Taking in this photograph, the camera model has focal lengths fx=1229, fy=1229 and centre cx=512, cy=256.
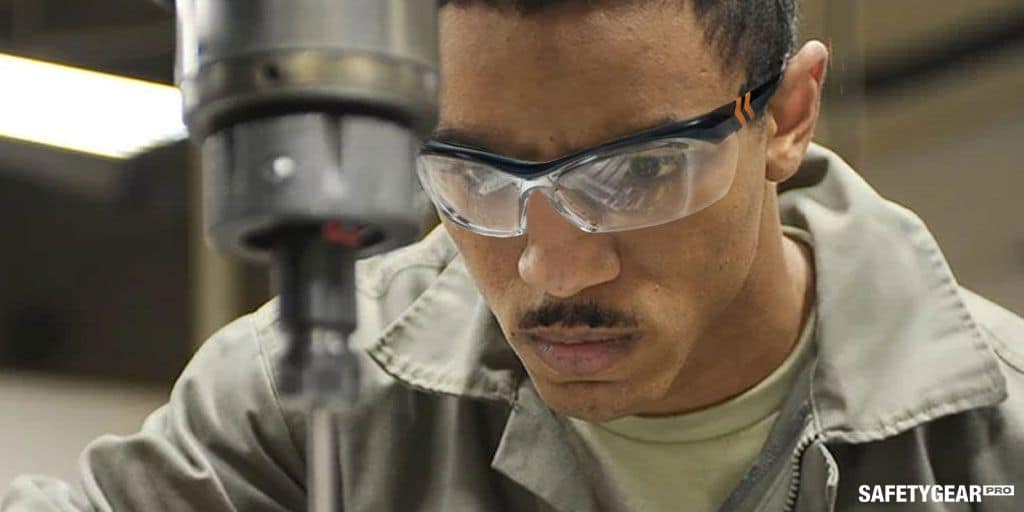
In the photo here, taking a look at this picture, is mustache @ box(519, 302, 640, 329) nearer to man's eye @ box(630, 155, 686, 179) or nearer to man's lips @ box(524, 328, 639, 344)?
man's lips @ box(524, 328, 639, 344)

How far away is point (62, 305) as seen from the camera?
232 centimetres

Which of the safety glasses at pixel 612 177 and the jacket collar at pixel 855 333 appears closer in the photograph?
the safety glasses at pixel 612 177

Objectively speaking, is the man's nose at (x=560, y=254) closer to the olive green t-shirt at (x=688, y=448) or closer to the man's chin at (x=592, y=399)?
the man's chin at (x=592, y=399)

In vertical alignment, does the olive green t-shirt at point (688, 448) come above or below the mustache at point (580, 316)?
below

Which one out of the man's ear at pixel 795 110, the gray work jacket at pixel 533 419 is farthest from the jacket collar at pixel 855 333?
the man's ear at pixel 795 110

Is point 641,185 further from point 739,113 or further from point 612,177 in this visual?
point 739,113

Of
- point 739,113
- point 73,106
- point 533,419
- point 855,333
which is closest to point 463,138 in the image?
point 739,113

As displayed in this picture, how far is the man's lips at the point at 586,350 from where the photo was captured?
3.51 ft

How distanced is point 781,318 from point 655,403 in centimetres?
18

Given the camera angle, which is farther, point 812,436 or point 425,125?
point 812,436

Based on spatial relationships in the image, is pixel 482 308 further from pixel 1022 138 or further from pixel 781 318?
pixel 1022 138

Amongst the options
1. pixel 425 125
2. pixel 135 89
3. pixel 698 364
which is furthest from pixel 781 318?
pixel 135 89

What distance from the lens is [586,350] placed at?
108 centimetres

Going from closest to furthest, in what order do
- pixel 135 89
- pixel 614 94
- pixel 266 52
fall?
pixel 266 52
pixel 614 94
pixel 135 89
